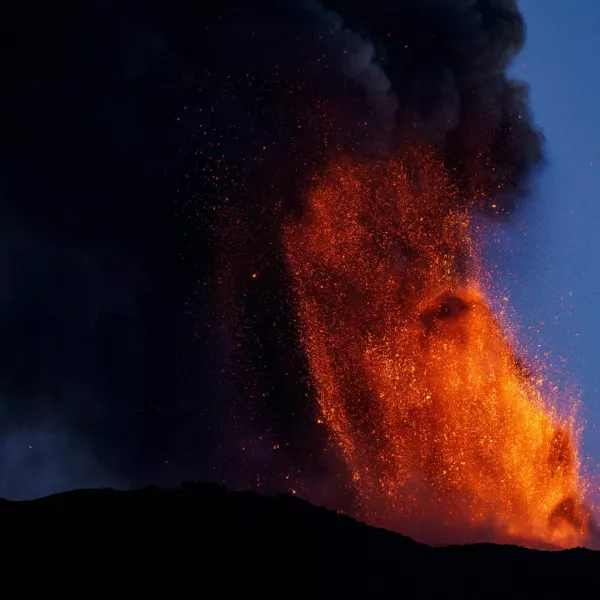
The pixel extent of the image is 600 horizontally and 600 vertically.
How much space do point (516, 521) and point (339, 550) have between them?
11782 mm

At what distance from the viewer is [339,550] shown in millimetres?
13453

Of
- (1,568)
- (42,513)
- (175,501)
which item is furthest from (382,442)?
(1,568)

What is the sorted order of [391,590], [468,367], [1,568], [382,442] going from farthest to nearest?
[468,367]
[382,442]
[391,590]
[1,568]

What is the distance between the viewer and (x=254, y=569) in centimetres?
1212

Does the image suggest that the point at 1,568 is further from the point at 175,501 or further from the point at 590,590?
the point at 590,590

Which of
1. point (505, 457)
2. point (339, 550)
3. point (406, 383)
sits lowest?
point (339, 550)

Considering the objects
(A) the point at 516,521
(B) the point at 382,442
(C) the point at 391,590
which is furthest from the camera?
(B) the point at 382,442

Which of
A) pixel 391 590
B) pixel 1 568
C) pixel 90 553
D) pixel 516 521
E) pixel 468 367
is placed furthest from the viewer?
pixel 468 367

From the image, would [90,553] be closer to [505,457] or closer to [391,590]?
[391,590]

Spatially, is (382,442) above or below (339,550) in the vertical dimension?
above

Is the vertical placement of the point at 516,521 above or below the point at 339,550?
above

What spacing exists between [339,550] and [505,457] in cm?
1385

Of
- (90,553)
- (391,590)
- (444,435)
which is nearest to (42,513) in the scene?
(90,553)

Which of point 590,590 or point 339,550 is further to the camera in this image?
point 590,590
